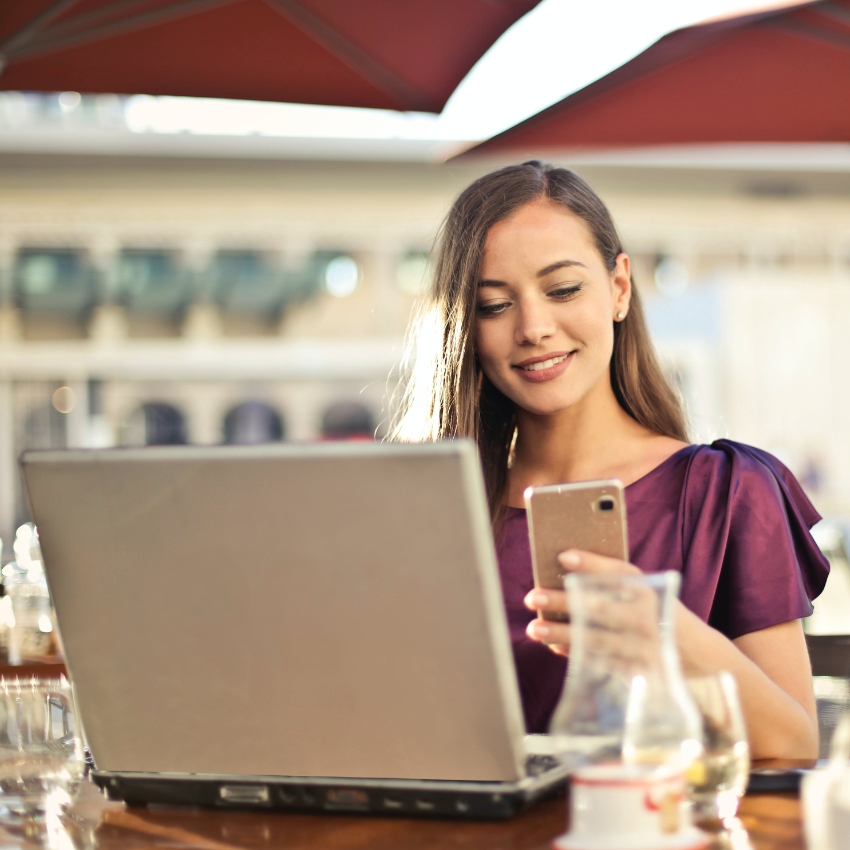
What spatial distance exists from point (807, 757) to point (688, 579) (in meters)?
0.27

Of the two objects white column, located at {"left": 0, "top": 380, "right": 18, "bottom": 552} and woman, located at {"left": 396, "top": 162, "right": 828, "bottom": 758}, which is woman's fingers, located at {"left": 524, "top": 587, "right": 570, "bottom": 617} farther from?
white column, located at {"left": 0, "top": 380, "right": 18, "bottom": 552}

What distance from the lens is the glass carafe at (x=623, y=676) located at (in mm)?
653

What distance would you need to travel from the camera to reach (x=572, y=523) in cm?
90

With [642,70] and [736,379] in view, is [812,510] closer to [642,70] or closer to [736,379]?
[642,70]

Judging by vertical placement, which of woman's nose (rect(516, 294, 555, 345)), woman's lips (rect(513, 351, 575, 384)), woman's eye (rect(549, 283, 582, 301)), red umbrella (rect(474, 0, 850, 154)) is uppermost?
red umbrella (rect(474, 0, 850, 154))

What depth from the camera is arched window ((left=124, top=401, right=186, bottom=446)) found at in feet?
32.9

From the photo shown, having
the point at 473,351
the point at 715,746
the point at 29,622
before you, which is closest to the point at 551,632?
the point at 715,746

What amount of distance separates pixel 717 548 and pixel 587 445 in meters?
0.27

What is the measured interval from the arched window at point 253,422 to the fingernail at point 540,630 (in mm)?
9497

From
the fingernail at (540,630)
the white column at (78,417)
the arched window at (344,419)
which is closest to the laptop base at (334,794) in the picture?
the fingernail at (540,630)

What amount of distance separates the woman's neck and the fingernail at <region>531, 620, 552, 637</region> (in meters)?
0.66

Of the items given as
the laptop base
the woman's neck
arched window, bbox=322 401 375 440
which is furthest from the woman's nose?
arched window, bbox=322 401 375 440

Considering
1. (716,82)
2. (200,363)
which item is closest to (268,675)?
(716,82)

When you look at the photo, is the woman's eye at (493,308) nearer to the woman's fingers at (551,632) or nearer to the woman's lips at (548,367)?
the woman's lips at (548,367)
